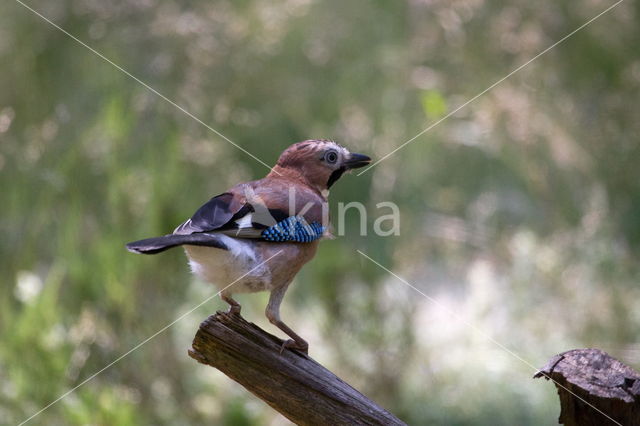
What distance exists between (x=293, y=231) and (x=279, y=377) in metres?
0.39

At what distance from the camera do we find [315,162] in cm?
246

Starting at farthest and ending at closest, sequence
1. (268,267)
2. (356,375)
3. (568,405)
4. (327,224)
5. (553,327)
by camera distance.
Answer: (553,327)
(356,375)
(327,224)
(268,267)
(568,405)

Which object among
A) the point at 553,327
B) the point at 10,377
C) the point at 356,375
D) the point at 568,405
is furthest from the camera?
the point at 553,327

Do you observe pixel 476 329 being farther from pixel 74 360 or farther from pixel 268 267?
pixel 268 267

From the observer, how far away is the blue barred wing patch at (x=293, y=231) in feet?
7.01

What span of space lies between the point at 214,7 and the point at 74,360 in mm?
2092

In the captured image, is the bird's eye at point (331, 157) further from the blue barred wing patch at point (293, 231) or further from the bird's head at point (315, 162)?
the blue barred wing patch at point (293, 231)

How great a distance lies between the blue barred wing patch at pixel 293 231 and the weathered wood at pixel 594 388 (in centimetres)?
72

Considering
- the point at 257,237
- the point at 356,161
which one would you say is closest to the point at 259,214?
the point at 257,237

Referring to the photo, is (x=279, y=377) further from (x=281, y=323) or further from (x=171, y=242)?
(x=171, y=242)

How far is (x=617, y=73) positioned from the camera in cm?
472

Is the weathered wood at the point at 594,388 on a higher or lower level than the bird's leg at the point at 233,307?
higher

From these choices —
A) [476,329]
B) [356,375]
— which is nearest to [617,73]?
[476,329]

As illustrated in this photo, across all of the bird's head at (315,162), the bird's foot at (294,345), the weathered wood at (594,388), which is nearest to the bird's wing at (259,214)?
the bird's head at (315,162)
